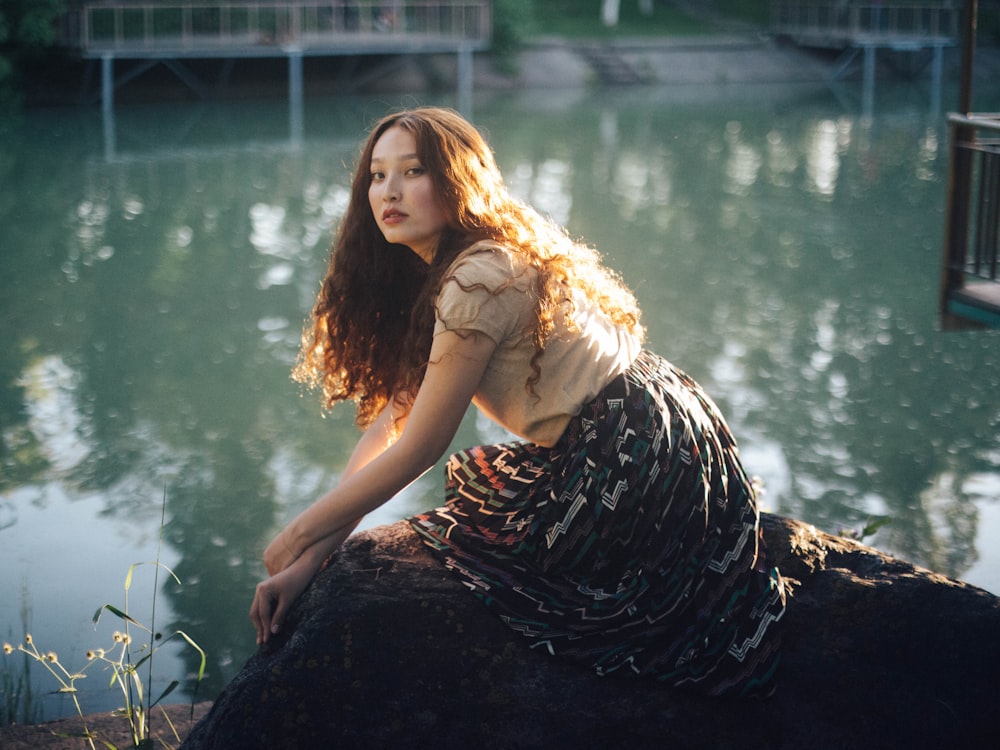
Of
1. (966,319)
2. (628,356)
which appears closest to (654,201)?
(966,319)

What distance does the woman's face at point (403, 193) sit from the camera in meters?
2.49

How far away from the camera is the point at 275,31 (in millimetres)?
22359

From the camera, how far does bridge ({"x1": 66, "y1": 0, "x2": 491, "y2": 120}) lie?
20406mm

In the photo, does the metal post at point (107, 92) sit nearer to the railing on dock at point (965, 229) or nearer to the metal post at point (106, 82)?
the metal post at point (106, 82)

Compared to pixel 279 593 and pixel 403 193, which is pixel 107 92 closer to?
pixel 403 193

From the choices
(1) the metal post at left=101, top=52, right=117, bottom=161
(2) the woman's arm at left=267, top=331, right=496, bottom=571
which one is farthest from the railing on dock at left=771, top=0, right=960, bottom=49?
(2) the woman's arm at left=267, top=331, right=496, bottom=571

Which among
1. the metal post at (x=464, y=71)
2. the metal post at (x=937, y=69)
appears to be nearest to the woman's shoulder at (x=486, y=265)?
the metal post at (x=464, y=71)

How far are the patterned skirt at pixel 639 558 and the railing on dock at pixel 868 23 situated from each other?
26.7 metres

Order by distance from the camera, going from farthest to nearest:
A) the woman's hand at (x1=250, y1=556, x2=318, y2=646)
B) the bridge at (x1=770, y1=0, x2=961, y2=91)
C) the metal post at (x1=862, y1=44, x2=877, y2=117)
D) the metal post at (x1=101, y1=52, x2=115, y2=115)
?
the bridge at (x1=770, y1=0, x2=961, y2=91), the metal post at (x1=862, y1=44, x2=877, y2=117), the metal post at (x1=101, y1=52, x2=115, y2=115), the woman's hand at (x1=250, y1=556, x2=318, y2=646)

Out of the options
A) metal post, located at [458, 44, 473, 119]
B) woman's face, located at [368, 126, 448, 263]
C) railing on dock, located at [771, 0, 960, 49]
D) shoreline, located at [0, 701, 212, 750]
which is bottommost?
shoreline, located at [0, 701, 212, 750]

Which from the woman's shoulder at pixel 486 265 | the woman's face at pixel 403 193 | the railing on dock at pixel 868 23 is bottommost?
the woman's shoulder at pixel 486 265

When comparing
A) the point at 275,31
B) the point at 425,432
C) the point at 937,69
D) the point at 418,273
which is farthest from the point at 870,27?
the point at 425,432

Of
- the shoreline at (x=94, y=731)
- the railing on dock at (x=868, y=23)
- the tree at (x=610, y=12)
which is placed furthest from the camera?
the tree at (x=610, y=12)

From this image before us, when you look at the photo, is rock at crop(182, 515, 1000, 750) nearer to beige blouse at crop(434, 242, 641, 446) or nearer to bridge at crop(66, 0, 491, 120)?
beige blouse at crop(434, 242, 641, 446)
